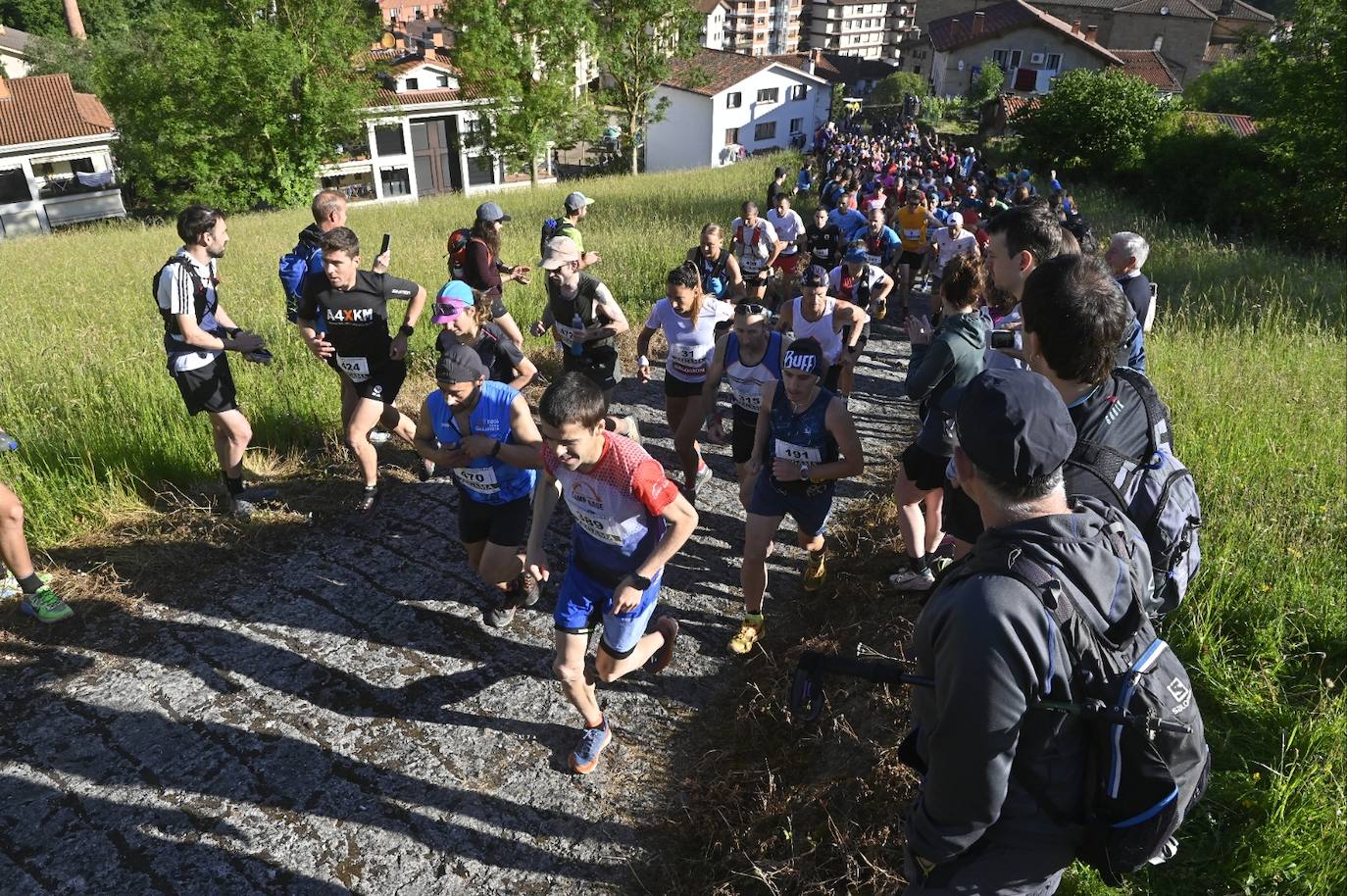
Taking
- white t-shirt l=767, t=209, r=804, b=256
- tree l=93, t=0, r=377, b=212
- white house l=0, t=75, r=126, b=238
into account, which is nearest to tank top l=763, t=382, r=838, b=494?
white t-shirt l=767, t=209, r=804, b=256

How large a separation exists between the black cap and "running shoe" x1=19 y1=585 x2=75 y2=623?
193 inches

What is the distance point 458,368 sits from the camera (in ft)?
12.5

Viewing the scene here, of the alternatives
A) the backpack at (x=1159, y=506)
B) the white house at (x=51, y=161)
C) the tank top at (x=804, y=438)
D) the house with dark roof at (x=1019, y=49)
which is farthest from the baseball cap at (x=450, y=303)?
the house with dark roof at (x=1019, y=49)

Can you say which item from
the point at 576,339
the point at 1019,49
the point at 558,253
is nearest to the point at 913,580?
the point at 576,339

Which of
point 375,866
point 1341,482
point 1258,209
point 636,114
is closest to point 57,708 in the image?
point 375,866

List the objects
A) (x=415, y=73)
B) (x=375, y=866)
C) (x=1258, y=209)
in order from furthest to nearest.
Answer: (x=415, y=73) < (x=1258, y=209) < (x=375, y=866)

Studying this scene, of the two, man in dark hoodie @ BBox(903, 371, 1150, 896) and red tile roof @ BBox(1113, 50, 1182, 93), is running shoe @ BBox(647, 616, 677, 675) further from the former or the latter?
red tile roof @ BBox(1113, 50, 1182, 93)

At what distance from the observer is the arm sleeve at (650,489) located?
314 cm

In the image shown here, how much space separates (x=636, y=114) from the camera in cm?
4319

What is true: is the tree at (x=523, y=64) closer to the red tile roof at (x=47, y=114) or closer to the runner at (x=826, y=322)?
the red tile roof at (x=47, y=114)

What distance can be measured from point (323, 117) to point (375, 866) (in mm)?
34672

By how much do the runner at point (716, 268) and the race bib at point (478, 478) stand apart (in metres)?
4.07

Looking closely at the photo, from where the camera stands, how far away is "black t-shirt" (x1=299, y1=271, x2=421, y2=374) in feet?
17.1

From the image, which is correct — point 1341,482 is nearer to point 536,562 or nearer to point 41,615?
point 536,562
